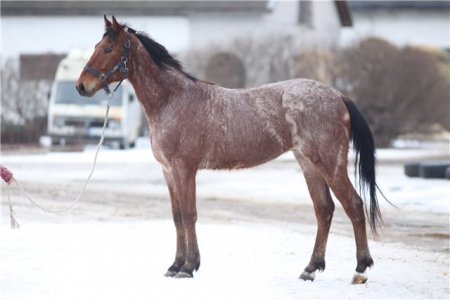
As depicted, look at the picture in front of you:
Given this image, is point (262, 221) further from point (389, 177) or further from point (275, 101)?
point (389, 177)

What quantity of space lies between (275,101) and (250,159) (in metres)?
0.58

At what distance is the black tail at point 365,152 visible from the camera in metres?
11.2

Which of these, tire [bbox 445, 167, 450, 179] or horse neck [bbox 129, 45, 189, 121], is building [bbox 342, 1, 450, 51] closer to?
tire [bbox 445, 167, 450, 179]

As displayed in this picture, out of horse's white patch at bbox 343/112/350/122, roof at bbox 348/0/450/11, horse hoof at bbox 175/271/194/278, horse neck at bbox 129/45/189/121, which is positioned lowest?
roof at bbox 348/0/450/11

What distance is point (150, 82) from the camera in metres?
11.2

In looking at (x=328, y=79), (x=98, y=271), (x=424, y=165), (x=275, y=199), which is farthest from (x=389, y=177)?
(x=98, y=271)

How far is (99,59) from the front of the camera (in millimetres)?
10977

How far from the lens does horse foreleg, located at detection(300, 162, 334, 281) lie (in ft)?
36.4

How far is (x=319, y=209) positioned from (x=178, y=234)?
133 centimetres

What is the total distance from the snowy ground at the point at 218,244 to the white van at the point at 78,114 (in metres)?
9.92

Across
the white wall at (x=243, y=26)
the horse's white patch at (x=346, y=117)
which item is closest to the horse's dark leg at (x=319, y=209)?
the horse's white patch at (x=346, y=117)

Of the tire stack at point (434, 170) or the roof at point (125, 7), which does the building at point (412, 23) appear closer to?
the roof at point (125, 7)

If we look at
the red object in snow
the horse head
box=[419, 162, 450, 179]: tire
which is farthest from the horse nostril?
box=[419, 162, 450, 179]: tire

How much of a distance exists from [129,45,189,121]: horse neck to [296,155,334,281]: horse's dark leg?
1.34 meters
